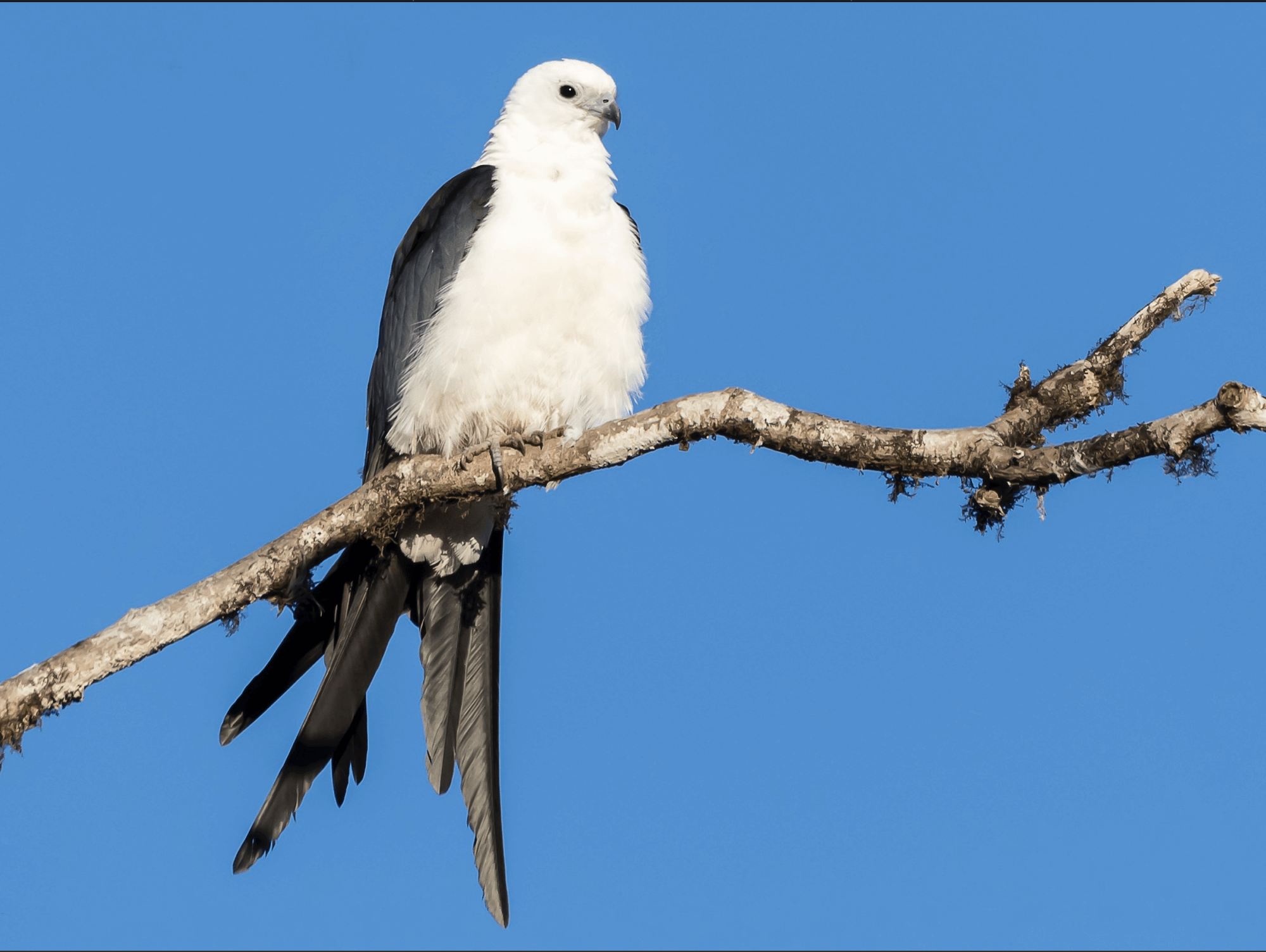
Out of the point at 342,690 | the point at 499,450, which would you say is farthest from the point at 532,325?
the point at 342,690

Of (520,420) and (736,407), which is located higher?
(520,420)

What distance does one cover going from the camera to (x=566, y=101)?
5.13 m

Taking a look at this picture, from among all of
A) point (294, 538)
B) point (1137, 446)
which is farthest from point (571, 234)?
point (1137, 446)

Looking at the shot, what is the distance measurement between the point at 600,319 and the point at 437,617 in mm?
1386

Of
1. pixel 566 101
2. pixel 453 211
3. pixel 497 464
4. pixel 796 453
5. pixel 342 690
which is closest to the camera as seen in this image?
pixel 796 453

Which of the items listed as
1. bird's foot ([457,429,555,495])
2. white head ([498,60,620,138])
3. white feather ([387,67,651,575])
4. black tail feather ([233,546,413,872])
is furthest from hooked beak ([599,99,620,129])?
black tail feather ([233,546,413,872])

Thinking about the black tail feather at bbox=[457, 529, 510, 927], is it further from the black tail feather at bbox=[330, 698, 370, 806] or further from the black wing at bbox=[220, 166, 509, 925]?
the black tail feather at bbox=[330, 698, 370, 806]

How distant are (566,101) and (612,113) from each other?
0.69 ft

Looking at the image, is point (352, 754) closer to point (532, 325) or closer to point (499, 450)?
point (499, 450)

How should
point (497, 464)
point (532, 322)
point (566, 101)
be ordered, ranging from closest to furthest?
point (497, 464), point (532, 322), point (566, 101)

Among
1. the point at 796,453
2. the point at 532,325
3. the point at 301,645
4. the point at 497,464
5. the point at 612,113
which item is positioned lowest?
the point at 301,645

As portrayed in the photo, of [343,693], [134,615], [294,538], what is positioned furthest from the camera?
[343,693]

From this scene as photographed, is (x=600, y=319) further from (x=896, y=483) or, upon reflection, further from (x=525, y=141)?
(x=896, y=483)

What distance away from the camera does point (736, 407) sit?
376cm
